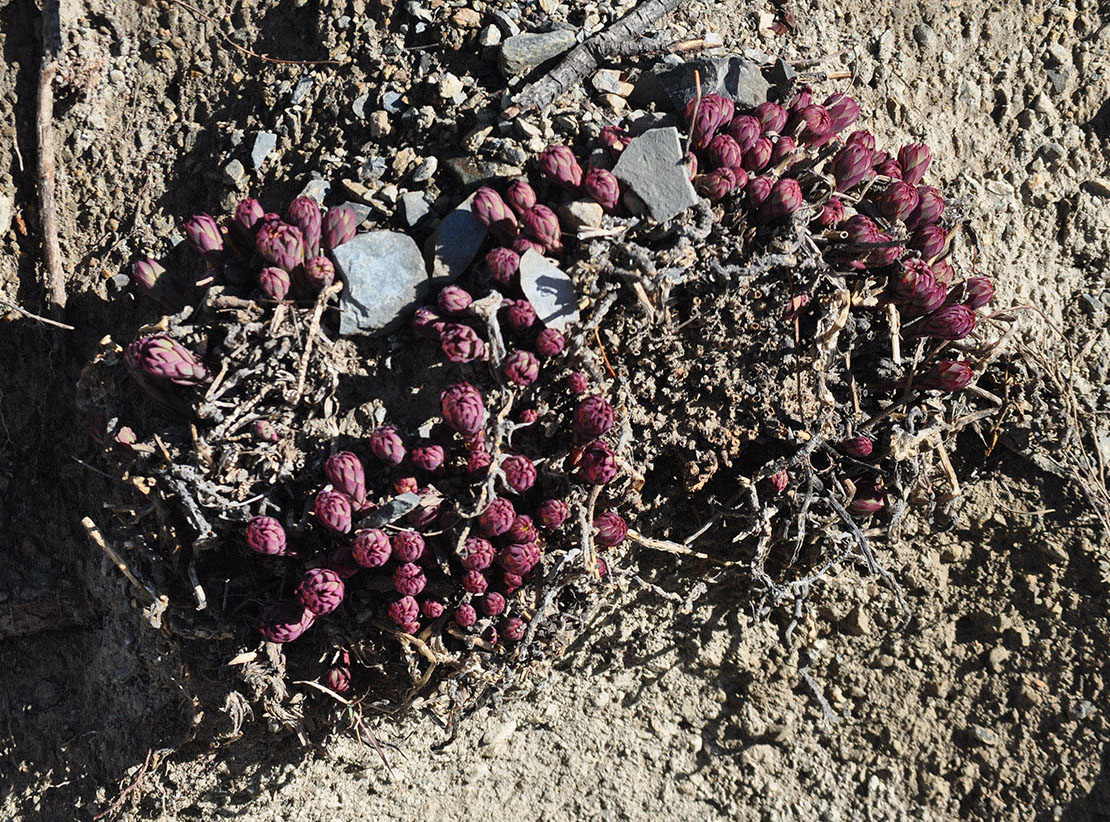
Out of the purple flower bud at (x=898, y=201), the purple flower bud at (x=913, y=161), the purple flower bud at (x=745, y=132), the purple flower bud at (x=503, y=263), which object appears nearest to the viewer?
the purple flower bud at (x=503, y=263)

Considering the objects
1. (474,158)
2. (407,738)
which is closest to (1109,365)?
(474,158)

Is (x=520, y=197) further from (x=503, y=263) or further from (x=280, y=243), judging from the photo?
(x=280, y=243)

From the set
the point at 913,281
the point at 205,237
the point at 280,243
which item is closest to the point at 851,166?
the point at 913,281

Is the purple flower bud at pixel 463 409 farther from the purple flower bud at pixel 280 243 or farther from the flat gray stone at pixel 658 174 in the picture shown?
the flat gray stone at pixel 658 174

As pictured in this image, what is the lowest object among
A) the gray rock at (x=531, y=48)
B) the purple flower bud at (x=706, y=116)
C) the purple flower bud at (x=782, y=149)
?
the purple flower bud at (x=782, y=149)

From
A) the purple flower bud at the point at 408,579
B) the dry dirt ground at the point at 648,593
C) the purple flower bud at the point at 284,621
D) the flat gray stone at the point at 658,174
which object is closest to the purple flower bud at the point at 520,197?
the flat gray stone at the point at 658,174

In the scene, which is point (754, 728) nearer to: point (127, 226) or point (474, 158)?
point (474, 158)
